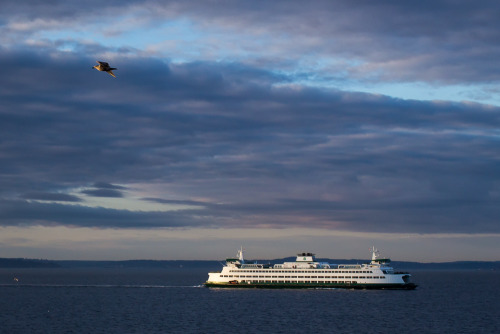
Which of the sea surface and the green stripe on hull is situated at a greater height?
the green stripe on hull

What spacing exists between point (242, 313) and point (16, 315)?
126 feet

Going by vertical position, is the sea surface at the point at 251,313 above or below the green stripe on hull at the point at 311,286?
below

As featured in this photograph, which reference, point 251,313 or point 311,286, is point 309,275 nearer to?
point 311,286

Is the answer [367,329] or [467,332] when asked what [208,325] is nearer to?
[367,329]

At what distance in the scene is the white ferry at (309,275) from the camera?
16762 cm

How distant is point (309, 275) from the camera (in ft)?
563

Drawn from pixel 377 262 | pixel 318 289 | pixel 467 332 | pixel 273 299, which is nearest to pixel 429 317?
pixel 467 332

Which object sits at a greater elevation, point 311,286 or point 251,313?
point 311,286

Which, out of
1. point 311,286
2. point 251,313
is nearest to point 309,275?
point 311,286

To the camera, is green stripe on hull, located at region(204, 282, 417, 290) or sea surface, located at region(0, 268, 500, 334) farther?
green stripe on hull, located at region(204, 282, 417, 290)

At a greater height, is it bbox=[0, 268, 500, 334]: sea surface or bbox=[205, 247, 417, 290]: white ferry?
bbox=[205, 247, 417, 290]: white ferry

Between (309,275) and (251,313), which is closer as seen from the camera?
(251,313)

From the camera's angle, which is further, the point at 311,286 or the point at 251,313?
the point at 311,286

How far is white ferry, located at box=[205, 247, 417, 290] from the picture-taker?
168 m
